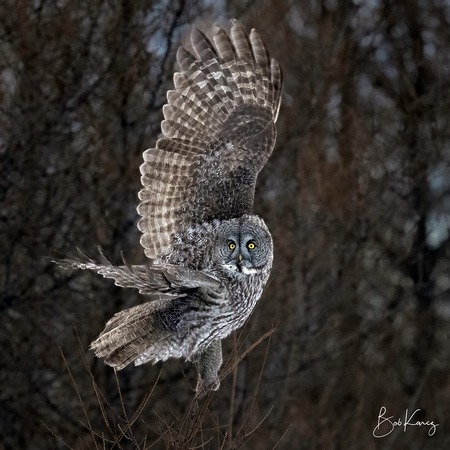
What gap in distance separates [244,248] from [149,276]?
529 millimetres

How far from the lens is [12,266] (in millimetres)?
4621

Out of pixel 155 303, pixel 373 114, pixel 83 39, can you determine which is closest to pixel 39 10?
pixel 83 39

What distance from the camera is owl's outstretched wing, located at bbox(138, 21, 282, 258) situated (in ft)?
9.41

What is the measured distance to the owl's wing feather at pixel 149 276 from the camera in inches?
79.5

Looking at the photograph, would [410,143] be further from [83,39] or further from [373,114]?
[83,39]

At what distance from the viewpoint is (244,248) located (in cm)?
252

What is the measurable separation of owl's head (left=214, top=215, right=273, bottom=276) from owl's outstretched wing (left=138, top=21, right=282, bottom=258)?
265mm
